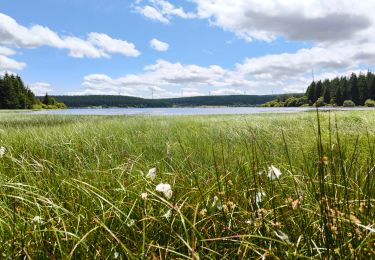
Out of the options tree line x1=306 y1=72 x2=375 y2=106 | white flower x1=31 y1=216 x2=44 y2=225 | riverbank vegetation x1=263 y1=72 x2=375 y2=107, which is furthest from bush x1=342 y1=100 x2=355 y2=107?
white flower x1=31 y1=216 x2=44 y2=225

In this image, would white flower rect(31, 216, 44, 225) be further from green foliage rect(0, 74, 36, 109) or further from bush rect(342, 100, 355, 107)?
bush rect(342, 100, 355, 107)

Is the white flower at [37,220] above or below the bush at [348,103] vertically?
above

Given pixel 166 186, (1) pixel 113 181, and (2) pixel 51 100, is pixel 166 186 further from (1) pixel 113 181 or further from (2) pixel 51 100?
(2) pixel 51 100

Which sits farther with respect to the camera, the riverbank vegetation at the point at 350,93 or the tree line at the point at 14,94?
the riverbank vegetation at the point at 350,93

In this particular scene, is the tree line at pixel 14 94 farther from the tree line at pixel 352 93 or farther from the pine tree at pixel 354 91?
the pine tree at pixel 354 91

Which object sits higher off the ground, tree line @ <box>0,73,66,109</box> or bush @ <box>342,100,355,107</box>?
tree line @ <box>0,73,66,109</box>

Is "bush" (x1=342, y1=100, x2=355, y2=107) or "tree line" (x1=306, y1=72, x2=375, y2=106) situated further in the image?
"tree line" (x1=306, y1=72, x2=375, y2=106)

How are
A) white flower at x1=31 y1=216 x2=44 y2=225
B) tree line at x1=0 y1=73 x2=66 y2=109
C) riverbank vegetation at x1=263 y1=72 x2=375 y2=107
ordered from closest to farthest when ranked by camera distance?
white flower at x1=31 y1=216 x2=44 y2=225, tree line at x1=0 y1=73 x2=66 y2=109, riverbank vegetation at x1=263 y1=72 x2=375 y2=107

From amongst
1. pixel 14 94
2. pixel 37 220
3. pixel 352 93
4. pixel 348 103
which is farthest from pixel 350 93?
pixel 37 220

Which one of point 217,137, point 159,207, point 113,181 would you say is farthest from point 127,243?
point 217,137

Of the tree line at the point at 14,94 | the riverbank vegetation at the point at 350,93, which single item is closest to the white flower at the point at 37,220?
the tree line at the point at 14,94

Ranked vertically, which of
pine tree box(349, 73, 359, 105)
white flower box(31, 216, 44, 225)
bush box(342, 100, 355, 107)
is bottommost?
bush box(342, 100, 355, 107)

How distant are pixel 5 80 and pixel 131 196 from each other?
100 meters

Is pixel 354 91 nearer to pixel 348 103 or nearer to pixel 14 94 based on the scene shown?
pixel 348 103
